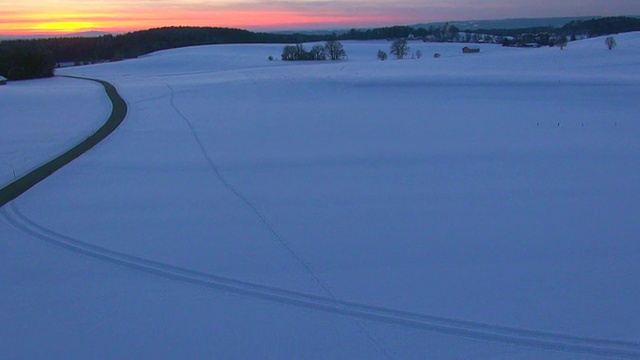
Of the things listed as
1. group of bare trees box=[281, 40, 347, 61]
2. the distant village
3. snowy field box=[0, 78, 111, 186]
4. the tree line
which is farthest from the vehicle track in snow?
the distant village

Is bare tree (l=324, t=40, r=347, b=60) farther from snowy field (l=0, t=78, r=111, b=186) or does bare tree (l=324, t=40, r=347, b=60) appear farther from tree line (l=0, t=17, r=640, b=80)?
snowy field (l=0, t=78, r=111, b=186)

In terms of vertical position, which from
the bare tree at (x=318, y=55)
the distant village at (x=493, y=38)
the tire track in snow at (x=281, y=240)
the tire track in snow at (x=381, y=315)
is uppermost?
the distant village at (x=493, y=38)

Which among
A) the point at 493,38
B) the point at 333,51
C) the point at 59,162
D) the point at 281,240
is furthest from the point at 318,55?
the point at 281,240

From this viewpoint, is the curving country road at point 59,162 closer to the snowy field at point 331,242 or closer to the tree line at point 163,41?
the snowy field at point 331,242

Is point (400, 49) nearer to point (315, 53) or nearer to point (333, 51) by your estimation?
point (333, 51)

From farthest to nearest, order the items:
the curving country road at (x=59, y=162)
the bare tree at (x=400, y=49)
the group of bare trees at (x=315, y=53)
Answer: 1. the bare tree at (x=400, y=49)
2. the group of bare trees at (x=315, y=53)
3. the curving country road at (x=59, y=162)

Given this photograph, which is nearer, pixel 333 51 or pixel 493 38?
pixel 333 51

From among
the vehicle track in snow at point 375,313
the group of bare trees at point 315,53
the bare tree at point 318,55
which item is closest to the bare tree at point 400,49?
the group of bare trees at point 315,53
